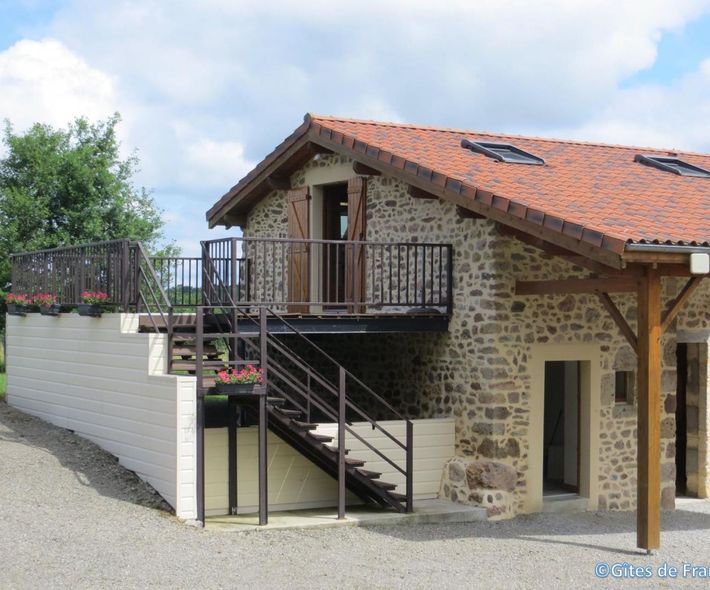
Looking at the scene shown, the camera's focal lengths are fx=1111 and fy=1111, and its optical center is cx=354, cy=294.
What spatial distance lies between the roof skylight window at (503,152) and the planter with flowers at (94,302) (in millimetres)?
5511

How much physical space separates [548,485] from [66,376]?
6.57 m

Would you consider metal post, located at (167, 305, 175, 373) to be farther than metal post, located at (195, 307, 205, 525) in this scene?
Yes

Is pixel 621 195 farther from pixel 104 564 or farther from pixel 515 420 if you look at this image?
pixel 104 564

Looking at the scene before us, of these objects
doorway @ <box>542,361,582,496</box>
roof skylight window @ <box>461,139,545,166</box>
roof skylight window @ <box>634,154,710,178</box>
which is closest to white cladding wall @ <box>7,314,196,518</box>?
doorway @ <box>542,361,582,496</box>

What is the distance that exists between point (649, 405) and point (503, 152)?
5810 mm

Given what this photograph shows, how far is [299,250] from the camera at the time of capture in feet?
53.7

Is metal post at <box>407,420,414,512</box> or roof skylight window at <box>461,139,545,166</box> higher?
roof skylight window at <box>461,139,545,166</box>

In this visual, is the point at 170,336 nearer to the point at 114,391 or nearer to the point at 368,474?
the point at 114,391

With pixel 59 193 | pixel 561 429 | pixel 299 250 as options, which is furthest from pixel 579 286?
pixel 59 193

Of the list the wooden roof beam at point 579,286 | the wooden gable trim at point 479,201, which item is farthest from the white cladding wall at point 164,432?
the wooden gable trim at point 479,201

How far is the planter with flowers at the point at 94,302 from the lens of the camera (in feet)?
44.3

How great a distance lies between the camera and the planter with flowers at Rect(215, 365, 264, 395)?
11336 millimetres

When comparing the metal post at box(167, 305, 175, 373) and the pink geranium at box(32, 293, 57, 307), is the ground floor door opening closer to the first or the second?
the metal post at box(167, 305, 175, 373)

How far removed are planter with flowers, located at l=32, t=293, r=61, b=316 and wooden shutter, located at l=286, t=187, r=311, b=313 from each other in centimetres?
332
